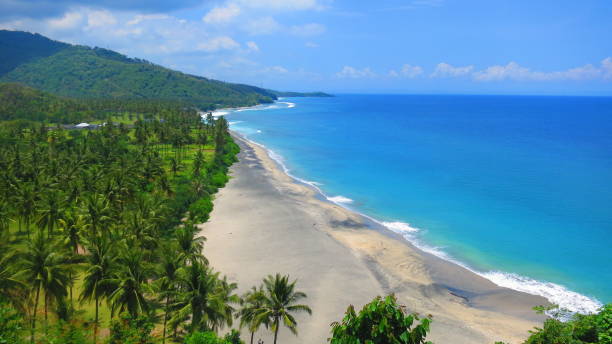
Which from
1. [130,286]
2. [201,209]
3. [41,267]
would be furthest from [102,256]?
[201,209]

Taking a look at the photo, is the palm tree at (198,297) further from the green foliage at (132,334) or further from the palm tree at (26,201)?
the palm tree at (26,201)

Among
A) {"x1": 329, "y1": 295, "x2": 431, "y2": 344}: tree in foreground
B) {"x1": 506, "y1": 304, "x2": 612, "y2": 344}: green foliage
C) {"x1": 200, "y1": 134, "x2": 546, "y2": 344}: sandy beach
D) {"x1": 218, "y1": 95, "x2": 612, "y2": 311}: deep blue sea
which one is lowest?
{"x1": 200, "y1": 134, "x2": 546, "y2": 344}: sandy beach

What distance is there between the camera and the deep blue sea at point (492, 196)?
164ft

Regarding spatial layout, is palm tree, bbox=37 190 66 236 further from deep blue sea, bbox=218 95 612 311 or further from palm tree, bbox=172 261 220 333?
deep blue sea, bbox=218 95 612 311

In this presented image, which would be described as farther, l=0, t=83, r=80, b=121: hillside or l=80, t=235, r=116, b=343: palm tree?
l=0, t=83, r=80, b=121: hillside

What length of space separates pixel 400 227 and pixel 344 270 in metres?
20.2

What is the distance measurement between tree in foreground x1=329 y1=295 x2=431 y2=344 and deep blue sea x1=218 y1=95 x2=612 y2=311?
127ft

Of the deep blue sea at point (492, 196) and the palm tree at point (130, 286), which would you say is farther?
the deep blue sea at point (492, 196)

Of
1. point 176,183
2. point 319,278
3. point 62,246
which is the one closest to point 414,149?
point 176,183

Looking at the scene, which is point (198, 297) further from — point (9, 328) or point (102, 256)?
point (9, 328)

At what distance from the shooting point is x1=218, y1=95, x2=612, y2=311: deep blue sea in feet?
164

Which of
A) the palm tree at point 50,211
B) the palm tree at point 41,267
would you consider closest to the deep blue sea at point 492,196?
the palm tree at point 41,267

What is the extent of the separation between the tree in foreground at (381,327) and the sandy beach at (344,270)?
2218cm

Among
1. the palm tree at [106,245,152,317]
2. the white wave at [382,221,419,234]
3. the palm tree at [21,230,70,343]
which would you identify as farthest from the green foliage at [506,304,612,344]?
the white wave at [382,221,419,234]
